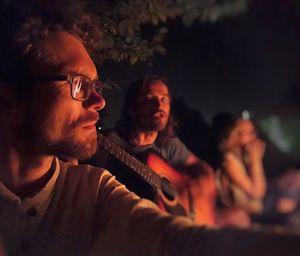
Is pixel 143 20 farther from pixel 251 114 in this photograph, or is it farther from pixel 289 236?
pixel 289 236

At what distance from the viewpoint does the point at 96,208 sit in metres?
0.67

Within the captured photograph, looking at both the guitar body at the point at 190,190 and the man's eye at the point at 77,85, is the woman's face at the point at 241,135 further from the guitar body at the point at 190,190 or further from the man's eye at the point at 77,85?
the man's eye at the point at 77,85

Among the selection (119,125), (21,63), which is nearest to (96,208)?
(119,125)

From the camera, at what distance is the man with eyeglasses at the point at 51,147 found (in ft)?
2.15

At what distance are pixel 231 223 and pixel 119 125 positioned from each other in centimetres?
26

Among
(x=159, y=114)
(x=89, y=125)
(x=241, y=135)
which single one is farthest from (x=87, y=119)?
(x=241, y=135)

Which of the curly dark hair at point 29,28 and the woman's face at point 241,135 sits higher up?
the curly dark hair at point 29,28

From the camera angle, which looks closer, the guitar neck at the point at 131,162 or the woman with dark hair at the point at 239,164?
the woman with dark hair at the point at 239,164

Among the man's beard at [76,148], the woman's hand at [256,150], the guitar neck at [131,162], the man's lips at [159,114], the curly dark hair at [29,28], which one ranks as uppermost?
the curly dark hair at [29,28]

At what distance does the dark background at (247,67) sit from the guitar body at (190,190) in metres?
0.11

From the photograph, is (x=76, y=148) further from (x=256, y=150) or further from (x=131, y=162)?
(x=256, y=150)

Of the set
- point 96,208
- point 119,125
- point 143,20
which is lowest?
point 96,208

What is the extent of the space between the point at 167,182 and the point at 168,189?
0.04 ft

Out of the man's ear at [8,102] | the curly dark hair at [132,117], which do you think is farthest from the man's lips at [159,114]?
the man's ear at [8,102]
